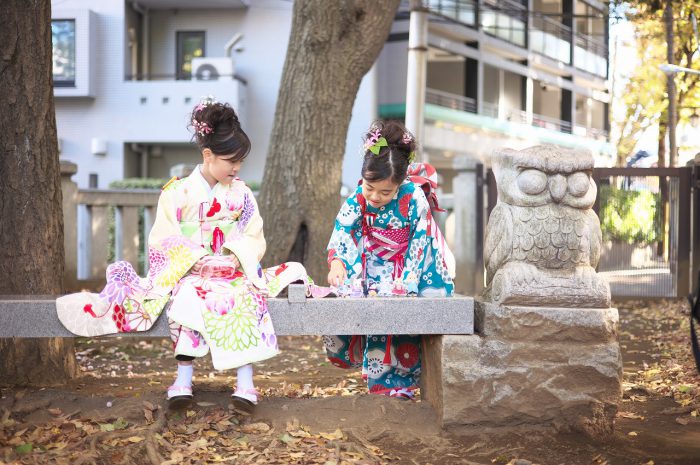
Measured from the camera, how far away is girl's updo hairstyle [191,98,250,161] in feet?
13.7

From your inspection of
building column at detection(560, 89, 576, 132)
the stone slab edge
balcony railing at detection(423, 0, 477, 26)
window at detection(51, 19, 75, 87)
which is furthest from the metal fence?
building column at detection(560, 89, 576, 132)

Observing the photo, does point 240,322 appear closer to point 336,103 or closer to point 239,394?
point 239,394

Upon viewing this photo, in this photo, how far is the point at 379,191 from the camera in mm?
4449

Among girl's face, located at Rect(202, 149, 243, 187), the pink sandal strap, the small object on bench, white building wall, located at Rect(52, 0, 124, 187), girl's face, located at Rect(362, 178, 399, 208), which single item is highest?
white building wall, located at Rect(52, 0, 124, 187)

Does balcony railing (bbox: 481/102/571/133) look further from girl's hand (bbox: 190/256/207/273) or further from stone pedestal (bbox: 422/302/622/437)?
Answer: girl's hand (bbox: 190/256/207/273)

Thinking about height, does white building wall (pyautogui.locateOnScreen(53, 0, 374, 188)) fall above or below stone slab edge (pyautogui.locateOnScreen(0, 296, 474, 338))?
above

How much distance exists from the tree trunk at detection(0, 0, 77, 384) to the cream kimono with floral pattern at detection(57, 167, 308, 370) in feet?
2.93

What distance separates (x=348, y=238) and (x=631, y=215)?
7130 mm

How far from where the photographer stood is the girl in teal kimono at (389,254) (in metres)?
4.48

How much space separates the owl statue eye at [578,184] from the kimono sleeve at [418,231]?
81cm

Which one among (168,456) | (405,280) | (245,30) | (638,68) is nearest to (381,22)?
(405,280)

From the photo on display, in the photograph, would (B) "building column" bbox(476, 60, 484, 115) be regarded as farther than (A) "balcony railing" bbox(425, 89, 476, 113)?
Yes

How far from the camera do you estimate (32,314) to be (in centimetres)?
400

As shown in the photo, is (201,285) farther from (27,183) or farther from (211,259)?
(27,183)
